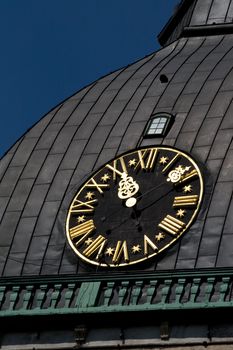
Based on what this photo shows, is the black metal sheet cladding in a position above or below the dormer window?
below

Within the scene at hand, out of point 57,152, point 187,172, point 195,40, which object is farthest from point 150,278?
point 195,40

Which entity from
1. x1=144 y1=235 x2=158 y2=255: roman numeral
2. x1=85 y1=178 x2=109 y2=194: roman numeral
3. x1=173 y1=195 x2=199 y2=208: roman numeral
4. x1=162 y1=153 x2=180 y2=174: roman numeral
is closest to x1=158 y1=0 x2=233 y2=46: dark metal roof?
x1=162 y1=153 x2=180 y2=174: roman numeral

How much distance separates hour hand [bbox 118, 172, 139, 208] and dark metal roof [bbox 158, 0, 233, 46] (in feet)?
30.3

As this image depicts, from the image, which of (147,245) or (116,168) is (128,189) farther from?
(147,245)

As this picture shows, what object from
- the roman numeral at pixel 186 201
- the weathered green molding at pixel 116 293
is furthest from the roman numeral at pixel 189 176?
the weathered green molding at pixel 116 293

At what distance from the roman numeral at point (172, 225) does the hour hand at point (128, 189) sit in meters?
1.08

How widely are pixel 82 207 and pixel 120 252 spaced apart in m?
2.29

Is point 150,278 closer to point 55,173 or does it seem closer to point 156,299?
point 156,299

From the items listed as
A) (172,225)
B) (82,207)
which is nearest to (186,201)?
(172,225)

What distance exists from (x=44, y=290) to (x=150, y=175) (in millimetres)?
4534

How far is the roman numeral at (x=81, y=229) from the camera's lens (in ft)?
157

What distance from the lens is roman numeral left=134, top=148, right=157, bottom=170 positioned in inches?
1921

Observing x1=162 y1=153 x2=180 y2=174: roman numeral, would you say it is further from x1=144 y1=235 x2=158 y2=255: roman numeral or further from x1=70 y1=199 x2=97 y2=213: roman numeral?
x1=144 y1=235 x2=158 y2=255: roman numeral

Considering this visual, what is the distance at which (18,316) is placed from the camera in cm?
4516
